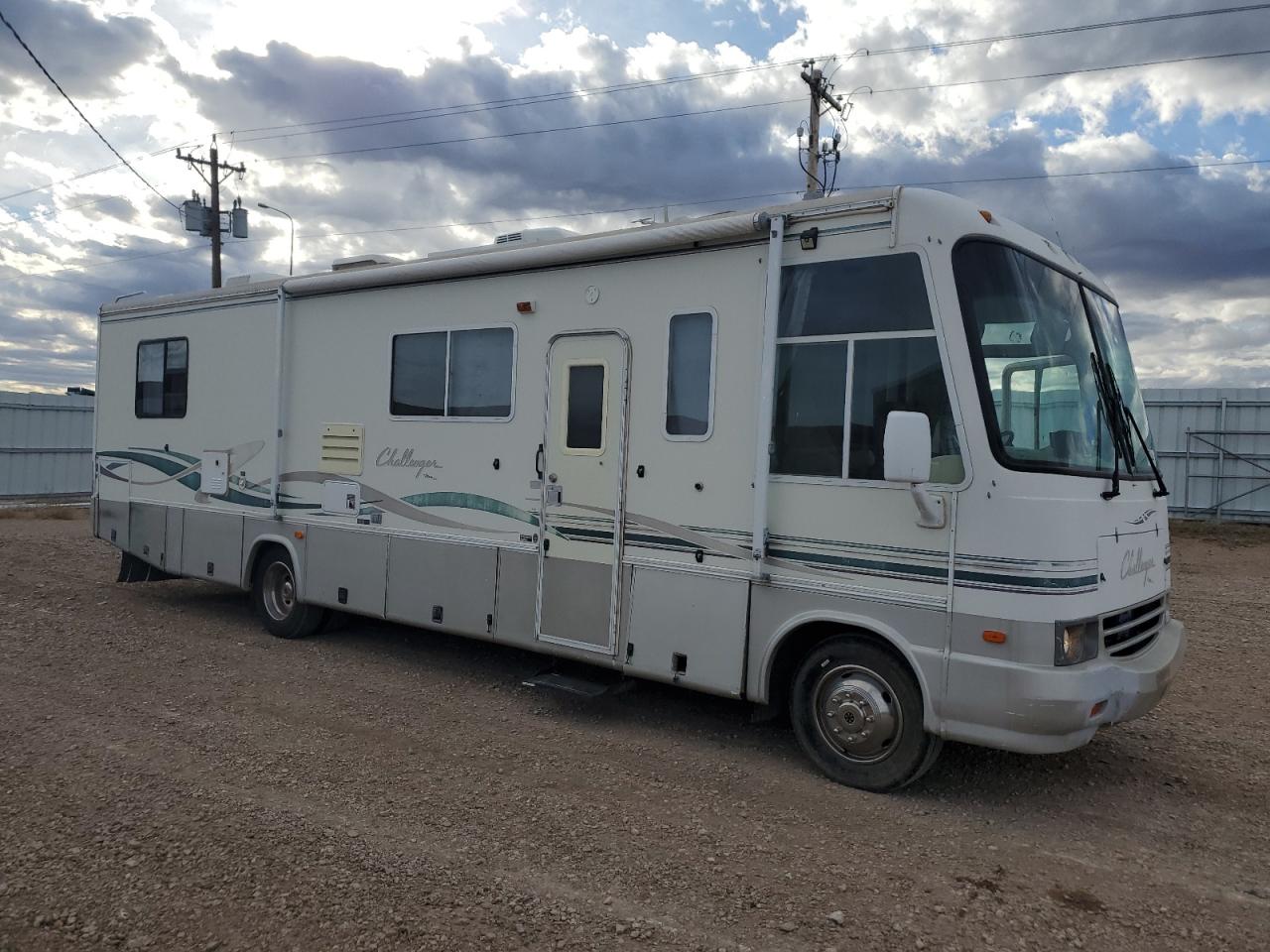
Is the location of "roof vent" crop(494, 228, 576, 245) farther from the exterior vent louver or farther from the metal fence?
the metal fence

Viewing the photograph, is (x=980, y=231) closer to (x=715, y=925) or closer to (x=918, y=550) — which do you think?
(x=918, y=550)

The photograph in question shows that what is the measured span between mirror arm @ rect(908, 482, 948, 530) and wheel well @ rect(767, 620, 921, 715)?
28.6 inches

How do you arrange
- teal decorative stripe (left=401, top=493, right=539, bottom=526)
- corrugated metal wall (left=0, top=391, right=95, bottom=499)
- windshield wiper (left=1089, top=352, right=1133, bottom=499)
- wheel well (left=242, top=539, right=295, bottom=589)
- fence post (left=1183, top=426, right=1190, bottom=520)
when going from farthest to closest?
corrugated metal wall (left=0, top=391, right=95, bottom=499) → fence post (left=1183, top=426, right=1190, bottom=520) → wheel well (left=242, top=539, right=295, bottom=589) → teal decorative stripe (left=401, top=493, right=539, bottom=526) → windshield wiper (left=1089, top=352, right=1133, bottom=499)

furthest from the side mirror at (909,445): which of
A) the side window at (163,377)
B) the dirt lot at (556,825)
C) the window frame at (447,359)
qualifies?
the side window at (163,377)

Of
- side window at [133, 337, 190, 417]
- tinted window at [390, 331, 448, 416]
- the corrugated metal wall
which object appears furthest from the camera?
the corrugated metal wall

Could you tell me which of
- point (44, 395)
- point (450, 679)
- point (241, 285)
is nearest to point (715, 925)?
point (450, 679)

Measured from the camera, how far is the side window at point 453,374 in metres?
6.93

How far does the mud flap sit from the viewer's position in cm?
1012

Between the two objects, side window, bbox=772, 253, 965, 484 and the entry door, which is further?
the entry door

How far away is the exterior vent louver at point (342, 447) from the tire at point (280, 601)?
110cm

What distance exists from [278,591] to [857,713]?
18.6ft

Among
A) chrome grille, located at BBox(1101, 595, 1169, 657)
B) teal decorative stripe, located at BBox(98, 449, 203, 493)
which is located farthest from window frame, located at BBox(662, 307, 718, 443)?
teal decorative stripe, located at BBox(98, 449, 203, 493)

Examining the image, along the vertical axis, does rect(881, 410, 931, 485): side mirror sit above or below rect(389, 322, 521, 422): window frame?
below

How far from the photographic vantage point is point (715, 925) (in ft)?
12.3
